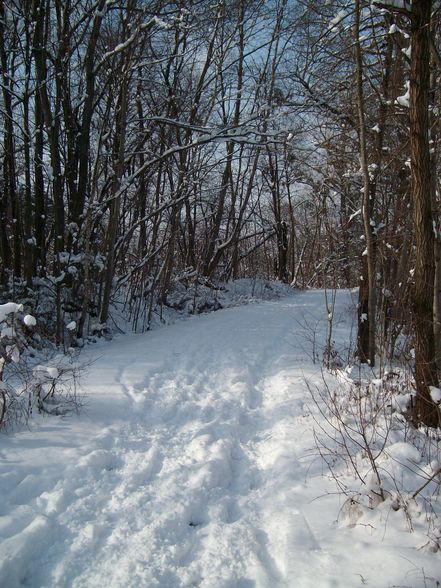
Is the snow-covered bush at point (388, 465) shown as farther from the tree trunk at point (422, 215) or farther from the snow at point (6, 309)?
the snow at point (6, 309)

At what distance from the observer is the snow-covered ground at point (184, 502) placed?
7.34 ft

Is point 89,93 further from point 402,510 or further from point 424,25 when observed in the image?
point 402,510

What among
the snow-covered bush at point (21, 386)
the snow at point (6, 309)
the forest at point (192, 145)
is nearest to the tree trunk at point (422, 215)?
the forest at point (192, 145)

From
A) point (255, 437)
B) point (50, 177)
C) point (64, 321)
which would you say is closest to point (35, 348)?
point (64, 321)

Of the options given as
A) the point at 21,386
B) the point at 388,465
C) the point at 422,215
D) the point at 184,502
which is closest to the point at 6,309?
the point at 21,386

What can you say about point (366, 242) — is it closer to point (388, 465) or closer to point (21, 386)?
point (388, 465)

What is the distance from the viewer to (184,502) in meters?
Answer: 2.89

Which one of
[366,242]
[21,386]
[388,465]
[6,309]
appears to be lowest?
[388,465]

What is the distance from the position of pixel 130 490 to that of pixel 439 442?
2.52 m

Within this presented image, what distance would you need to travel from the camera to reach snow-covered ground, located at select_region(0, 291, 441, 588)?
7.34 ft

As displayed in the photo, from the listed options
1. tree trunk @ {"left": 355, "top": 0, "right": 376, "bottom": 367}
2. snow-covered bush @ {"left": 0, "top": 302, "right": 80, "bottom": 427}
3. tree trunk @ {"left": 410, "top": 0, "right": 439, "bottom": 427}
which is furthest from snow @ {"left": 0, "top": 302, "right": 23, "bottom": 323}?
tree trunk @ {"left": 355, "top": 0, "right": 376, "bottom": 367}

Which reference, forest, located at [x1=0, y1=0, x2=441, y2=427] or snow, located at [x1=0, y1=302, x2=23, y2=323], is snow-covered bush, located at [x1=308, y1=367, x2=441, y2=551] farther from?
snow, located at [x1=0, y1=302, x2=23, y2=323]

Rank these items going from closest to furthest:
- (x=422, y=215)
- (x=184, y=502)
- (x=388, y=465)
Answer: (x=184, y=502) < (x=388, y=465) < (x=422, y=215)

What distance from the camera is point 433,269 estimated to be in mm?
3619
